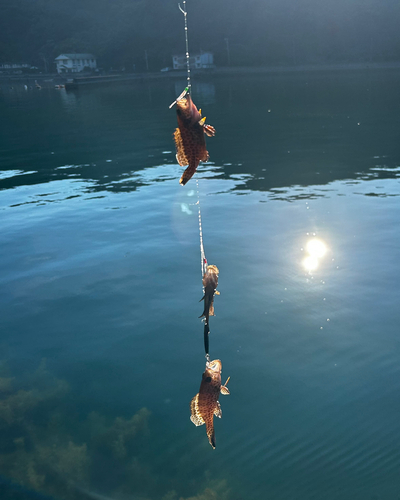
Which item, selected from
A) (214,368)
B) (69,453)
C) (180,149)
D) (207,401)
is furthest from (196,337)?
(180,149)

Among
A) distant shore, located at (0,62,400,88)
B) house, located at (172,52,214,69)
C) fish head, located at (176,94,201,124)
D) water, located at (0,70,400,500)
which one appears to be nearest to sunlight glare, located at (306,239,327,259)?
water, located at (0,70,400,500)

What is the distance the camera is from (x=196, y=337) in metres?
16.4

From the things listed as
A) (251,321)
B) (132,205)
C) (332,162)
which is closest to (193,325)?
(251,321)

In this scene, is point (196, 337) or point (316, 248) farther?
point (316, 248)

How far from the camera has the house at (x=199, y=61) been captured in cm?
17575

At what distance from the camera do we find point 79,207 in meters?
29.7

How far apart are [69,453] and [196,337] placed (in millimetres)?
5839

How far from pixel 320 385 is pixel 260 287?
5.78 metres

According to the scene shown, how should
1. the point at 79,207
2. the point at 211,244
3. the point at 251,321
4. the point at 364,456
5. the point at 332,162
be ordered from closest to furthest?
the point at 364,456
the point at 251,321
the point at 211,244
the point at 79,207
the point at 332,162

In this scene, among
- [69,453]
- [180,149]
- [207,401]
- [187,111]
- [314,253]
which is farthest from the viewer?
[314,253]

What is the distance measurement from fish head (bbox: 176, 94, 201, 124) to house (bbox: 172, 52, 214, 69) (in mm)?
177972

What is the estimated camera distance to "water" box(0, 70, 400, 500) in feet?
38.0

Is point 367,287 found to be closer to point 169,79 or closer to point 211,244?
point 211,244

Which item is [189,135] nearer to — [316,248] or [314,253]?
[314,253]
